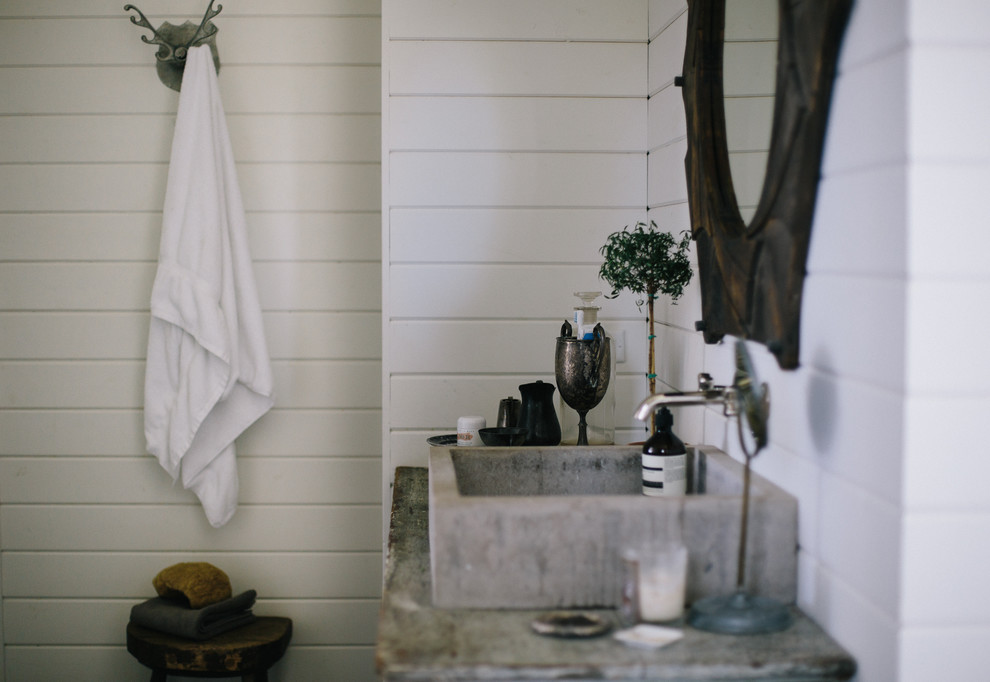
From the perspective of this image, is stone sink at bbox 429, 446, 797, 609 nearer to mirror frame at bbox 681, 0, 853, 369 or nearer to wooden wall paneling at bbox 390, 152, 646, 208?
mirror frame at bbox 681, 0, 853, 369

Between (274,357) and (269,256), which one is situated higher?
(269,256)

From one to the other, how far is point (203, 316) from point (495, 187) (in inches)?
32.8

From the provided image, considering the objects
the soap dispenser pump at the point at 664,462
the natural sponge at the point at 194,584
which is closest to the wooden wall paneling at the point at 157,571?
the natural sponge at the point at 194,584

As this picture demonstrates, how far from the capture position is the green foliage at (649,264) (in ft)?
5.91

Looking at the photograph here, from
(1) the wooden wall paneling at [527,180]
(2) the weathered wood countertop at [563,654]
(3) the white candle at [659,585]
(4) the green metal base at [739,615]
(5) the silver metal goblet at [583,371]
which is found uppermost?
(1) the wooden wall paneling at [527,180]

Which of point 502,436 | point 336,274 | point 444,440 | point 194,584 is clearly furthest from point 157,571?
point 502,436

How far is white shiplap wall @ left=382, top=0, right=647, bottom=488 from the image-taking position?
2.23 m

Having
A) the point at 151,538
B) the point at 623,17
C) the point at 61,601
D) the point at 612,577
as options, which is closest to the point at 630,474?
the point at 612,577

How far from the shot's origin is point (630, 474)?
1.63 m

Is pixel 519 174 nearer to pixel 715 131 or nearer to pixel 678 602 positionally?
pixel 715 131

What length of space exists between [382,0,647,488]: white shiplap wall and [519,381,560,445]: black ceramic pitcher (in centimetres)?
33

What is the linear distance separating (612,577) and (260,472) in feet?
5.36

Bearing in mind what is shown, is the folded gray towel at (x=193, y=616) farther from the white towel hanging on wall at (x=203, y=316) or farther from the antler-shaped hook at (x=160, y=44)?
the antler-shaped hook at (x=160, y=44)

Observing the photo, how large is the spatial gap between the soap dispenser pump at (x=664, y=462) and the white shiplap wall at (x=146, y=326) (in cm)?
126
